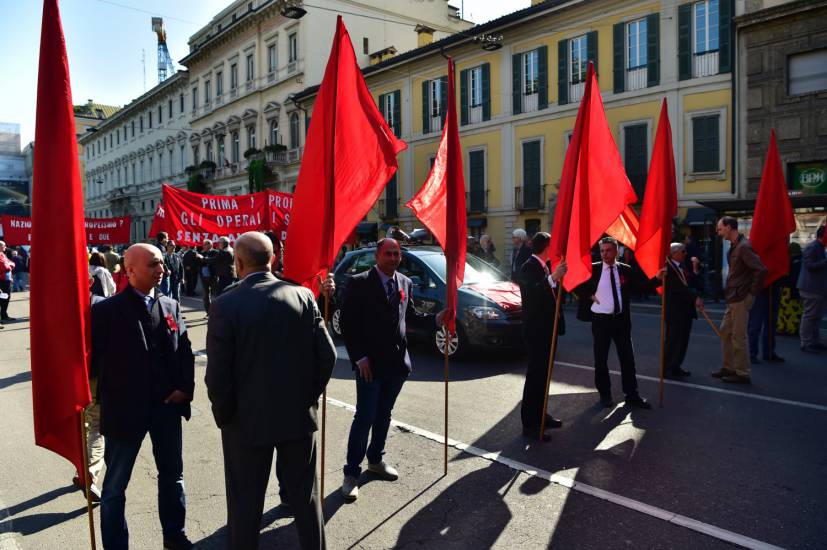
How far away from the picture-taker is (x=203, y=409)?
654 cm

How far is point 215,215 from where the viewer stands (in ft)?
43.7

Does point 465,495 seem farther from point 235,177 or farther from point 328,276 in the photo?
point 235,177

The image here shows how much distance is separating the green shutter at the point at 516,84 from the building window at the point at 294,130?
16450 millimetres

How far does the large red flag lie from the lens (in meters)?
2.73

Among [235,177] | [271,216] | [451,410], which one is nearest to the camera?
[451,410]

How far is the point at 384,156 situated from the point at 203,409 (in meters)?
3.59

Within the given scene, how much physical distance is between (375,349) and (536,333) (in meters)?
1.73

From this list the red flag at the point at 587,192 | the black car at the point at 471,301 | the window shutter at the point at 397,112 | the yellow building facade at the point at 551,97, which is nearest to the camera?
the red flag at the point at 587,192

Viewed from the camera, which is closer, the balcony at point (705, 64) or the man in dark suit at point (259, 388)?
the man in dark suit at point (259, 388)

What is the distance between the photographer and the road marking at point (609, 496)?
3568 millimetres

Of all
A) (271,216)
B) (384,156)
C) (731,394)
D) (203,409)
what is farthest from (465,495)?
(271,216)

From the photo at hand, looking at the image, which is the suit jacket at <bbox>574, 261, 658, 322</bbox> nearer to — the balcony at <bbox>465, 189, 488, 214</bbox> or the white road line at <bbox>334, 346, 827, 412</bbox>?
the white road line at <bbox>334, 346, 827, 412</bbox>

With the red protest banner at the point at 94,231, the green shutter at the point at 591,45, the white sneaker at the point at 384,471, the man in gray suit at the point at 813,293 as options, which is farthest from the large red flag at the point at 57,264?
the green shutter at the point at 591,45

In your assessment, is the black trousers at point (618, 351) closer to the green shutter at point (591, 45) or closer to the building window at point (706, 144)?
the building window at point (706, 144)
